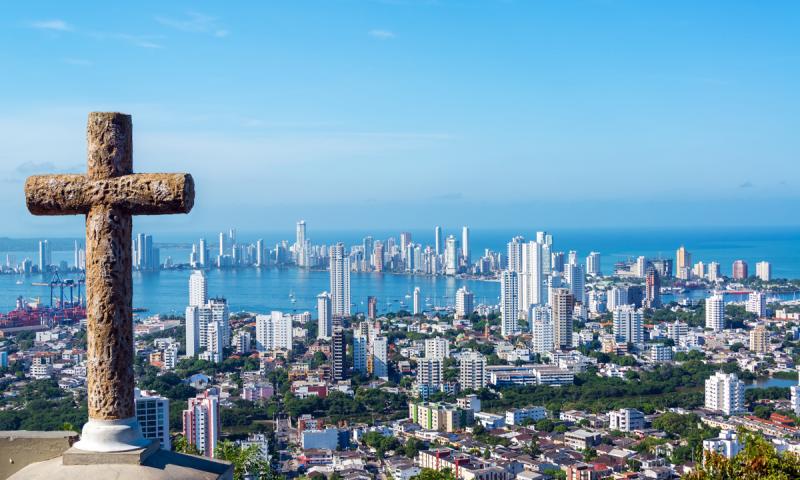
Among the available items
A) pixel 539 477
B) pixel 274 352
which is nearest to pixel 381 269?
pixel 274 352

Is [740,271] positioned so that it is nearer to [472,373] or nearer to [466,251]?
[466,251]

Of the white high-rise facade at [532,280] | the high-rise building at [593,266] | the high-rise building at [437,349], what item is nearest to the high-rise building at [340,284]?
the white high-rise facade at [532,280]

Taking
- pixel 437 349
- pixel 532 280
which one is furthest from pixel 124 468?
pixel 532 280

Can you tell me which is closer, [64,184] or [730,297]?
[64,184]

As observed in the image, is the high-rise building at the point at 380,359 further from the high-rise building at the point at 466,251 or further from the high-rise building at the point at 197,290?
the high-rise building at the point at 466,251

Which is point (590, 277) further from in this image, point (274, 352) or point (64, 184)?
point (64, 184)

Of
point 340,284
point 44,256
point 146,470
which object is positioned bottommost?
point 340,284

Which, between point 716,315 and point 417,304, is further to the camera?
point 417,304
